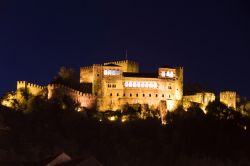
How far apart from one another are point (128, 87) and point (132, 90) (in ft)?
2.30

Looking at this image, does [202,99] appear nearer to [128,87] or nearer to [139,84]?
[139,84]

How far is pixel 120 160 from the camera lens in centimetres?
8688

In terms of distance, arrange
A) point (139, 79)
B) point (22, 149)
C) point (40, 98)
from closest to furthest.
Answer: point (22, 149) → point (40, 98) → point (139, 79)

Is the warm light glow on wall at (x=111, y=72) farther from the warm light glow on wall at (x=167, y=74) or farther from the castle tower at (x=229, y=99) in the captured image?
the castle tower at (x=229, y=99)

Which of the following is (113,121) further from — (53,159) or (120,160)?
(53,159)

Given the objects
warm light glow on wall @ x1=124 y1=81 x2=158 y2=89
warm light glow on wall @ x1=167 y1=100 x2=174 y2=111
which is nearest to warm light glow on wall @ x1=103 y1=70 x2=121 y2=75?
warm light glow on wall @ x1=124 y1=81 x2=158 y2=89

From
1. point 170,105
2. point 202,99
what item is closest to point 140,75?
point 170,105

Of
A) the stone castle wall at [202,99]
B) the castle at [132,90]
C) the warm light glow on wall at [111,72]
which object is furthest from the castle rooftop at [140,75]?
the stone castle wall at [202,99]

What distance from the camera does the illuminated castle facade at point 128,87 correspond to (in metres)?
110

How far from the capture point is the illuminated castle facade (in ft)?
360

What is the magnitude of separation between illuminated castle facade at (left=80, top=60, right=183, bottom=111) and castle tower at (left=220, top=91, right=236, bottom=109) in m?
6.20

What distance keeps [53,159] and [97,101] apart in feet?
176

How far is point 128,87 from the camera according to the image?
110688 mm

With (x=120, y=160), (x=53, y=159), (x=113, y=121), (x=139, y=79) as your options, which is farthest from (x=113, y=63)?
(x=53, y=159)
